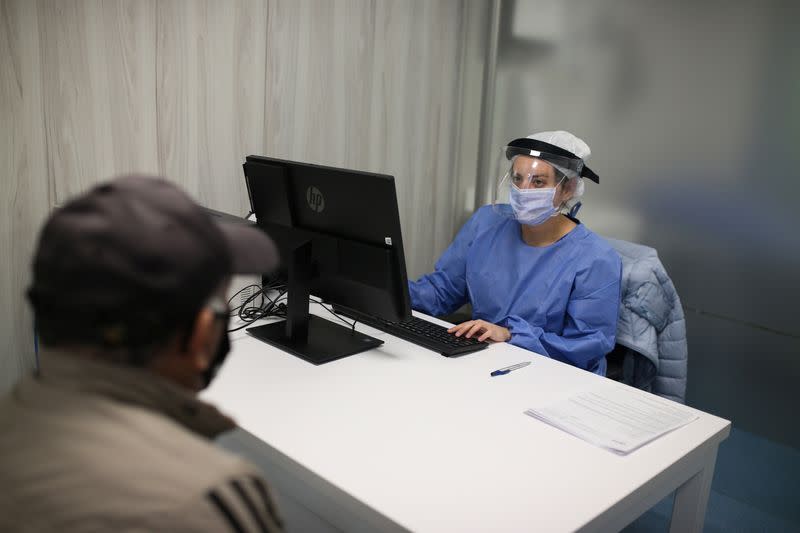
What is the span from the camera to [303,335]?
6.11 feet

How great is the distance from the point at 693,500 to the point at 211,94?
184 centimetres

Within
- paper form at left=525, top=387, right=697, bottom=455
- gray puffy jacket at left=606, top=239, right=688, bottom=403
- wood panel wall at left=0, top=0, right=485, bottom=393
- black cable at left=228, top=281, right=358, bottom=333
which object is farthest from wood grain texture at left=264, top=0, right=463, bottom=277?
paper form at left=525, top=387, right=697, bottom=455

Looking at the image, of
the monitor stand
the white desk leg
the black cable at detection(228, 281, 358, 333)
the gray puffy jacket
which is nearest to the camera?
the white desk leg

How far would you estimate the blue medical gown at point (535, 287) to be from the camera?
206 centimetres

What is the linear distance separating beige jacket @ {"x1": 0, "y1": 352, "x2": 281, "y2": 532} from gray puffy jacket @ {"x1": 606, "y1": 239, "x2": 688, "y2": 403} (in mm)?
1703

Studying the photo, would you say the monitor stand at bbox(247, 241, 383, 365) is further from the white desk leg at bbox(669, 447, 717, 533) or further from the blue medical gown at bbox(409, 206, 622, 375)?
the white desk leg at bbox(669, 447, 717, 533)

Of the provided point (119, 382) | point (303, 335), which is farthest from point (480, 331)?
point (119, 382)

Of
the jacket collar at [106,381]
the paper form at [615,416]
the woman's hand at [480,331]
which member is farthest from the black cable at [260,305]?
the jacket collar at [106,381]

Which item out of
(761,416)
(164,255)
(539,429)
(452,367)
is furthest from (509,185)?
(164,255)

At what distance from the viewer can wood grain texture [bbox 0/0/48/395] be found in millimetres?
1849

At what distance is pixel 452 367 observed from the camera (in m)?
1.75

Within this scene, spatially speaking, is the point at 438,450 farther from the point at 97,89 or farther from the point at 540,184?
the point at 97,89

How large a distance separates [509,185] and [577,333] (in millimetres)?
530

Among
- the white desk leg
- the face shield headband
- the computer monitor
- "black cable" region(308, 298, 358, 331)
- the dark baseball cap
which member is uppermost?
the dark baseball cap
